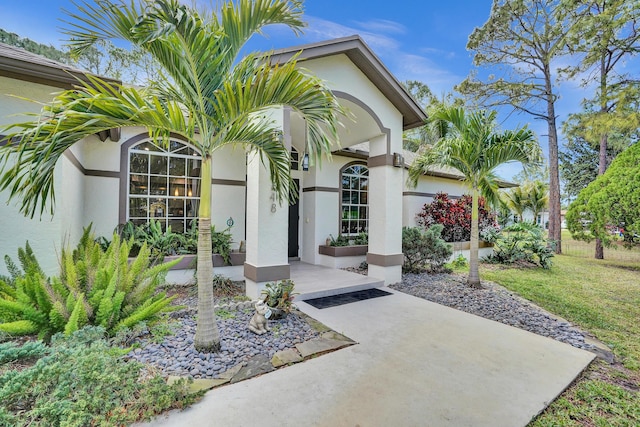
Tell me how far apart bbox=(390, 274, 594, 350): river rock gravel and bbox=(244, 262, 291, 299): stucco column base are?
3.00 m

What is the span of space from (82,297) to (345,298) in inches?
165

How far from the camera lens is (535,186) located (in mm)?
23359

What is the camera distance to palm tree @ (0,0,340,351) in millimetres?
2725

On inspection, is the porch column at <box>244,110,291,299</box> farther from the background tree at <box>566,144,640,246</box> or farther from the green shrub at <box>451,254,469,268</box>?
the background tree at <box>566,144,640,246</box>

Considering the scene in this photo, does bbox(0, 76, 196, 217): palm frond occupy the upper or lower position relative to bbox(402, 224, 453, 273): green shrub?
upper

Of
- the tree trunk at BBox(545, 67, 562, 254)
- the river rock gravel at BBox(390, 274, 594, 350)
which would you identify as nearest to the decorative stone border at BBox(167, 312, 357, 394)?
the river rock gravel at BBox(390, 274, 594, 350)

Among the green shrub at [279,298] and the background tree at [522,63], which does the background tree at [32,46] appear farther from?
the background tree at [522,63]

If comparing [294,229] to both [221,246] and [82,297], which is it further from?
[82,297]

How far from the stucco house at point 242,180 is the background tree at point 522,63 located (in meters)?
10.6

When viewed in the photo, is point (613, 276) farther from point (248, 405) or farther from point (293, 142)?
point (248, 405)

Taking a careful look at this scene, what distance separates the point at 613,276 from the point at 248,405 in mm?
12122

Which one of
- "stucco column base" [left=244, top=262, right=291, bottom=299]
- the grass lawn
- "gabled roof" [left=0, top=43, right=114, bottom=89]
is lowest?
the grass lawn

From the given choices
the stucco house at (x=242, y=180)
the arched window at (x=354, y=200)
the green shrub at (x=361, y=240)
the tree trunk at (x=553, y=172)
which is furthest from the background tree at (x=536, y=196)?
the stucco house at (x=242, y=180)

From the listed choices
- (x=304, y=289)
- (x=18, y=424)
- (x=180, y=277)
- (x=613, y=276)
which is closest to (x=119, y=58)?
(x=180, y=277)
